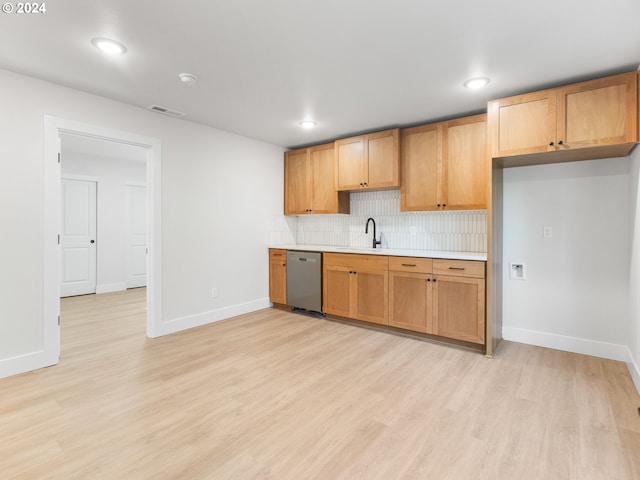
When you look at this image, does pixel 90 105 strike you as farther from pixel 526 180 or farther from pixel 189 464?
pixel 526 180

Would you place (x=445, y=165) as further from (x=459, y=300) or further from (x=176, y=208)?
(x=176, y=208)

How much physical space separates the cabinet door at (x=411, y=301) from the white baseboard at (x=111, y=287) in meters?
5.41

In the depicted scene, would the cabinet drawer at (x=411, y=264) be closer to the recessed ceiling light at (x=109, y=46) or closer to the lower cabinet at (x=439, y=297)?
the lower cabinet at (x=439, y=297)

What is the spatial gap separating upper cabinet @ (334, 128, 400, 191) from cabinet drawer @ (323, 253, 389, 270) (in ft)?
2.89

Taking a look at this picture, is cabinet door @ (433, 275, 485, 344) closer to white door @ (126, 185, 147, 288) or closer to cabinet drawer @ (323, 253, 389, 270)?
cabinet drawer @ (323, 253, 389, 270)

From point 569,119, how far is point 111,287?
23.8 feet

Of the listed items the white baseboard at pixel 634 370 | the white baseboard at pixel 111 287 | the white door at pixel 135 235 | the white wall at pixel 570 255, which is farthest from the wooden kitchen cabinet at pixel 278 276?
the white baseboard at pixel 634 370

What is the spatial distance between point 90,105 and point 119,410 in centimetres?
265

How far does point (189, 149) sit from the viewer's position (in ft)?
12.8

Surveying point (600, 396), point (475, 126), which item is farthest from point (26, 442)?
point (475, 126)

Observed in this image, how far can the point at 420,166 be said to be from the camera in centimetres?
379

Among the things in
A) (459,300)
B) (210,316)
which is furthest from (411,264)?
Answer: (210,316)

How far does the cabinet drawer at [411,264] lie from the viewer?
346cm

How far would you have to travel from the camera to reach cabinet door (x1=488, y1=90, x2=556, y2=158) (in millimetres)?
2738
